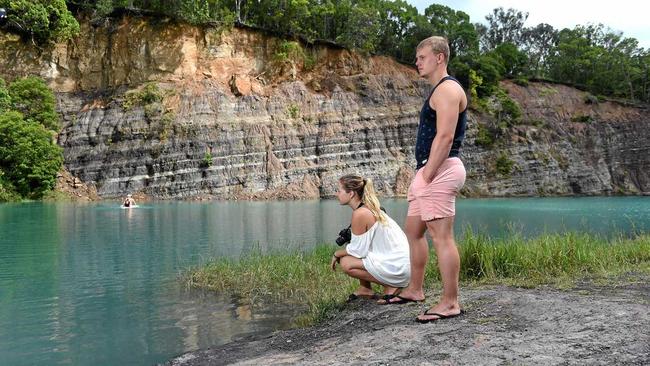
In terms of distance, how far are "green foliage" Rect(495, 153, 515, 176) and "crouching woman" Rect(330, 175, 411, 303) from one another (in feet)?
180

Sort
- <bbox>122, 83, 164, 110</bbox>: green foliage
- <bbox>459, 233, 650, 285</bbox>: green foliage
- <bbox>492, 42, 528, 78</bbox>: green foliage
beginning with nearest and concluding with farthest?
<bbox>459, 233, 650, 285</bbox>: green foliage < <bbox>122, 83, 164, 110</bbox>: green foliage < <bbox>492, 42, 528, 78</bbox>: green foliage

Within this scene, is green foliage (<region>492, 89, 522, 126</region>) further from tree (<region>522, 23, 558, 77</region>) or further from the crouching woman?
the crouching woman

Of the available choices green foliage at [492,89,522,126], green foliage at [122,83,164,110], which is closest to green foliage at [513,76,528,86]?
green foliage at [492,89,522,126]

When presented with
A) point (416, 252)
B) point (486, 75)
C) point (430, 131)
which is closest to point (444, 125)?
point (430, 131)

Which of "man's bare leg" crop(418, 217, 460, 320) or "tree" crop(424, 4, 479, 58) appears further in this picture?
"tree" crop(424, 4, 479, 58)

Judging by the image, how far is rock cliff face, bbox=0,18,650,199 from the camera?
1912 inches

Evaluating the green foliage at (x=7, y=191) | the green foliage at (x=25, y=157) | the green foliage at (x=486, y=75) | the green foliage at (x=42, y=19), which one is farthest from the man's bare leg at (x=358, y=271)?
the green foliage at (x=486, y=75)

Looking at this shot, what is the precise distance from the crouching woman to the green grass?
711mm

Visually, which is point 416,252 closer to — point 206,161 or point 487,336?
point 487,336

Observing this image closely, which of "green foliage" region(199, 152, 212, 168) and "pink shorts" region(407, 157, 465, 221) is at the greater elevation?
"green foliage" region(199, 152, 212, 168)

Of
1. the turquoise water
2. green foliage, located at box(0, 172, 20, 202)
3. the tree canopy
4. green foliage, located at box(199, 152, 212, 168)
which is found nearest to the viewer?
the turquoise water

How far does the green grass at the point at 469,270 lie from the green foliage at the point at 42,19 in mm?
45861

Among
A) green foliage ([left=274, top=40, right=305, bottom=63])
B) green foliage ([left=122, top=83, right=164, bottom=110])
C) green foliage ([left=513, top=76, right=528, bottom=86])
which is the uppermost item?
green foliage ([left=274, top=40, right=305, bottom=63])

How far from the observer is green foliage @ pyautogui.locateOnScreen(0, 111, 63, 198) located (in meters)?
42.5
